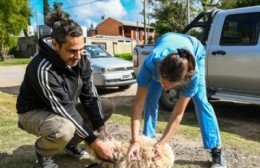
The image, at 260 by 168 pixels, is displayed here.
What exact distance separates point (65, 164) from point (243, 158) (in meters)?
2.03

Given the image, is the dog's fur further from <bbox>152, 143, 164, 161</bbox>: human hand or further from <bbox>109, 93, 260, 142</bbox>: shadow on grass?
<bbox>109, 93, 260, 142</bbox>: shadow on grass

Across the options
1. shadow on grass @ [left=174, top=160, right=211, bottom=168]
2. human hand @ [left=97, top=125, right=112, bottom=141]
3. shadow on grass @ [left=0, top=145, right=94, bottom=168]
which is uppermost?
human hand @ [left=97, top=125, right=112, bottom=141]

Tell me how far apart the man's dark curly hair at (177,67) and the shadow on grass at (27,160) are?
1.84 meters

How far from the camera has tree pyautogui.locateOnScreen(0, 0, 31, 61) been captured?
39.9 metres

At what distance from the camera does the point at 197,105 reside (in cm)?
431

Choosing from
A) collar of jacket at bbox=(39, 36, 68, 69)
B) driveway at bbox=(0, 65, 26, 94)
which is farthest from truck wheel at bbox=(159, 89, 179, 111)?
driveway at bbox=(0, 65, 26, 94)

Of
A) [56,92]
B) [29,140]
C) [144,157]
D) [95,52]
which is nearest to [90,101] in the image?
[56,92]

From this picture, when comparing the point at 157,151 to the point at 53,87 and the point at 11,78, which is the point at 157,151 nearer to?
the point at 53,87

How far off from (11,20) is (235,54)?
36981 millimetres

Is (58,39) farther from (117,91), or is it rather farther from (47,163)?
(117,91)

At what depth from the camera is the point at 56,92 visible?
3.58 m

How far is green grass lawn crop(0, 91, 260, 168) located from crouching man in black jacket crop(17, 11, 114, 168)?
60cm

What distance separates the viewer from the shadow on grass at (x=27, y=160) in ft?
14.7

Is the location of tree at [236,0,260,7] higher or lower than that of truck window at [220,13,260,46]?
higher
